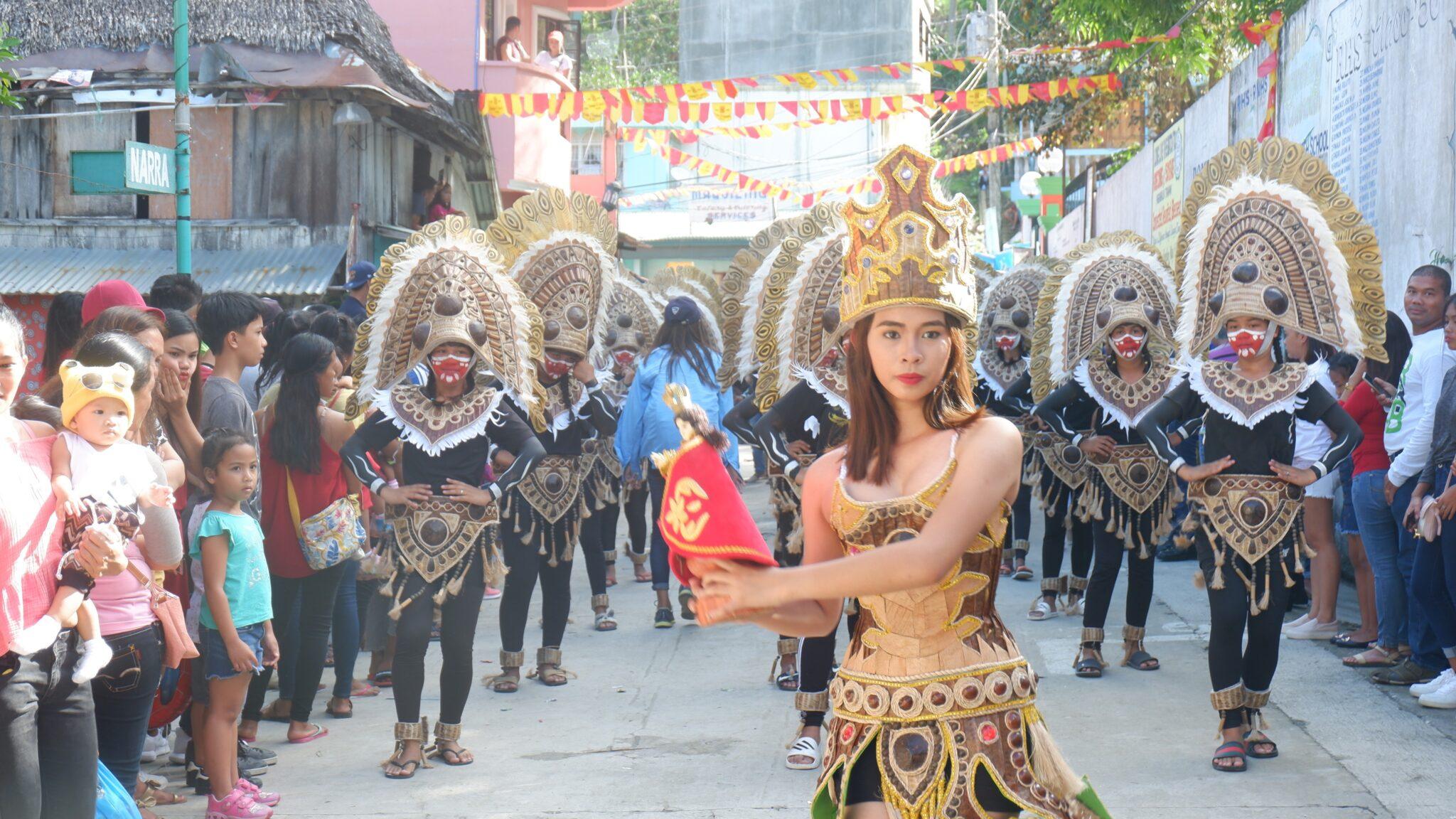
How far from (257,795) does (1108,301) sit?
4.81 metres

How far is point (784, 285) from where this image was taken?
24.0ft

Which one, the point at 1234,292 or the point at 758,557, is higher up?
the point at 1234,292

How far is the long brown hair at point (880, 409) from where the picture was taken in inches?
119

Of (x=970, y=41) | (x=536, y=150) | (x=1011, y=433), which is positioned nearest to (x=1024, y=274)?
(x=1011, y=433)

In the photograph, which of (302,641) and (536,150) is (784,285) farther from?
(536,150)

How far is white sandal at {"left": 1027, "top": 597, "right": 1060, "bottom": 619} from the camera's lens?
8727mm

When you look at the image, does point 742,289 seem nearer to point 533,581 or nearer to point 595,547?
point 595,547

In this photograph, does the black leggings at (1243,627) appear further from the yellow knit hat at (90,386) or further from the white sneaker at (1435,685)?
the yellow knit hat at (90,386)

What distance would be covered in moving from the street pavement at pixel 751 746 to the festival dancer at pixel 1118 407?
388 mm

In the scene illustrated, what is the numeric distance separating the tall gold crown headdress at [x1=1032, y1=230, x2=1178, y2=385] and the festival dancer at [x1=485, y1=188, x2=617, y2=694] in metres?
2.50

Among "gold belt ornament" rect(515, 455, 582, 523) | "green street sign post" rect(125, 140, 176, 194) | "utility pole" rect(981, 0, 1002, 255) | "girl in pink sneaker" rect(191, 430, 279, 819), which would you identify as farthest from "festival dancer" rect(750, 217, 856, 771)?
"utility pole" rect(981, 0, 1002, 255)

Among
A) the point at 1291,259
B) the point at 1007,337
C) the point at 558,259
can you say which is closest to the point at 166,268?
the point at 558,259

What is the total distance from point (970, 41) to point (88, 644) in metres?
26.0

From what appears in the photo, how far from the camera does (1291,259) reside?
5.74m
